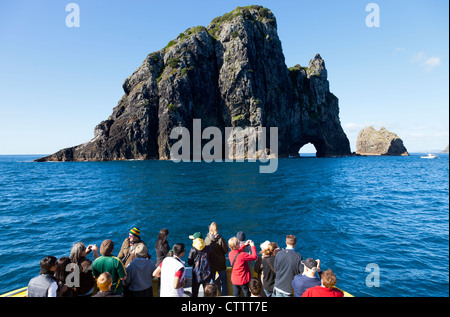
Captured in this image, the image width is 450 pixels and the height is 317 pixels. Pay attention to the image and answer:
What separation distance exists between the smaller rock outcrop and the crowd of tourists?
157187 millimetres

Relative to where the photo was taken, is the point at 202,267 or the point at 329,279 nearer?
the point at 329,279

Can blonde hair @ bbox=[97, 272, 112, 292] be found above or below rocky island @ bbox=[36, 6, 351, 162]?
below

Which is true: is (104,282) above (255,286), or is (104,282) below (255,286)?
above

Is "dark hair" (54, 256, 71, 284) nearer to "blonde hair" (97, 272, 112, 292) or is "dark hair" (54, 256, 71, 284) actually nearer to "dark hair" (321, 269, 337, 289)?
"blonde hair" (97, 272, 112, 292)

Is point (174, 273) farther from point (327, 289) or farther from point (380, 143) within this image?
point (380, 143)

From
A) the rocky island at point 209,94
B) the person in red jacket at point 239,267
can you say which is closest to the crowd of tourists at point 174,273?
the person in red jacket at point 239,267

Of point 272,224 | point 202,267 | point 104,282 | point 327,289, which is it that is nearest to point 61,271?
point 104,282

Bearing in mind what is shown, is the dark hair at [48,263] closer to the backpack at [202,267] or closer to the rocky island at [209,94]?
the backpack at [202,267]

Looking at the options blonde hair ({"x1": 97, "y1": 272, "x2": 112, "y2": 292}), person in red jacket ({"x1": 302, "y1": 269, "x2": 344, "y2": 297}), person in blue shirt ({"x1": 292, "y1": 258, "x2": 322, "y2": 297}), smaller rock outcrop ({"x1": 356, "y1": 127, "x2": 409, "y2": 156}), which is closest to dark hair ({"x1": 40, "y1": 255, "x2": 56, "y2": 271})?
blonde hair ({"x1": 97, "y1": 272, "x2": 112, "y2": 292})

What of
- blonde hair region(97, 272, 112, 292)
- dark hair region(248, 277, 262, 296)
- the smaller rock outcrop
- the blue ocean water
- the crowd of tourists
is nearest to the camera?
blonde hair region(97, 272, 112, 292)

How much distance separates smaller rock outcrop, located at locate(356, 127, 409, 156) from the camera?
433ft

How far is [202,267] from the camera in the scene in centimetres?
577

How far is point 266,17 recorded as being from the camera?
9969 cm

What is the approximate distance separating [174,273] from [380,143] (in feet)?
523
